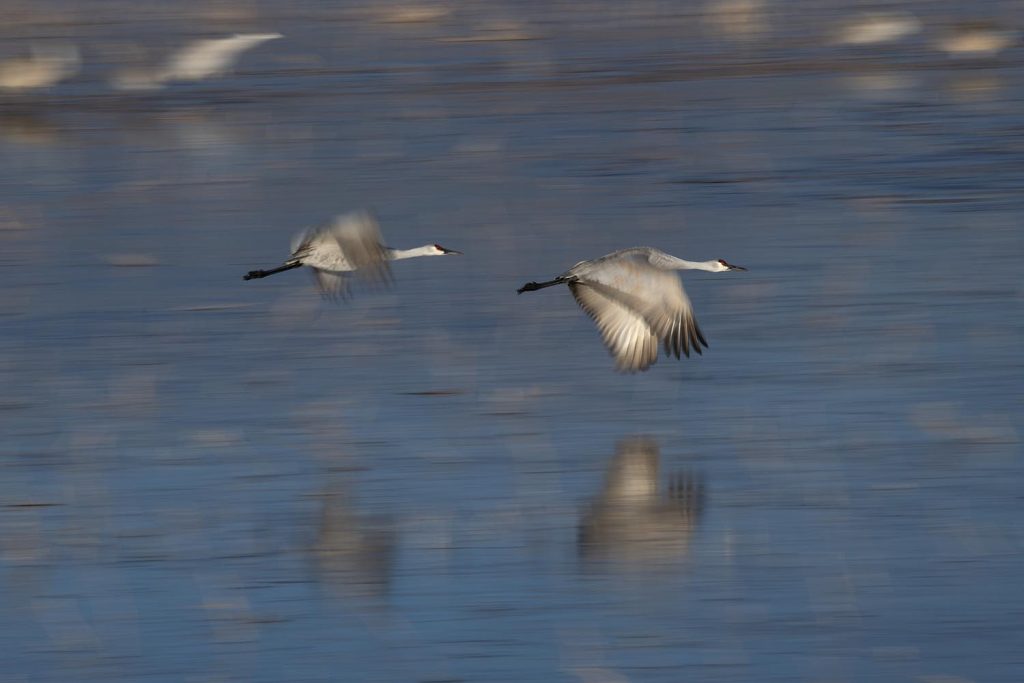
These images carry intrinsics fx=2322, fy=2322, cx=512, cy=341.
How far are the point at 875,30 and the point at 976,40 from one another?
2.50 feet

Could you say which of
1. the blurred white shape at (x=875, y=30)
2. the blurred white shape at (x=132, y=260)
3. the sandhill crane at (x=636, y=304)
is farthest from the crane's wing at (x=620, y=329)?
the blurred white shape at (x=875, y=30)

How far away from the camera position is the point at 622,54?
643 inches

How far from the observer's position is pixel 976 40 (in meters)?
16.2

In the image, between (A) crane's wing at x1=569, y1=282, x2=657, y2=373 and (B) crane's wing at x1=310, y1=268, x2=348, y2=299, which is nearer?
(A) crane's wing at x1=569, y1=282, x2=657, y2=373

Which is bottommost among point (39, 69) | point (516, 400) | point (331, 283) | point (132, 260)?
point (39, 69)

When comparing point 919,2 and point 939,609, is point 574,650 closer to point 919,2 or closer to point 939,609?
point 939,609

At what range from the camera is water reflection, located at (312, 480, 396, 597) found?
570cm

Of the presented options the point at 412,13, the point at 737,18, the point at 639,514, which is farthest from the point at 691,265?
the point at 412,13

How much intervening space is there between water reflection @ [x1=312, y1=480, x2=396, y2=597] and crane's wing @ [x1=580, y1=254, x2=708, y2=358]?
156 cm

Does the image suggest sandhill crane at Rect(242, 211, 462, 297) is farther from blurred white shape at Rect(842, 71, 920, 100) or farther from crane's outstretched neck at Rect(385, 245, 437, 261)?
blurred white shape at Rect(842, 71, 920, 100)

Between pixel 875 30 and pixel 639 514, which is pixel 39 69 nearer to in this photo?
pixel 875 30

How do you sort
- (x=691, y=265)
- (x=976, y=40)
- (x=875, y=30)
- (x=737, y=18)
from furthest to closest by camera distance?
(x=737, y=18) < (x=875, y=30) < (x=976, y=40) < (x=691, y=265)

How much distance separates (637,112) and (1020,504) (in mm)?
7611

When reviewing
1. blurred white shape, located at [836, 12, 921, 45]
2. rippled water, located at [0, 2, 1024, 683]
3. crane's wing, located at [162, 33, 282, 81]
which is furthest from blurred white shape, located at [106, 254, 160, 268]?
blurred white shape, located at [836, 12, 921, 45]
